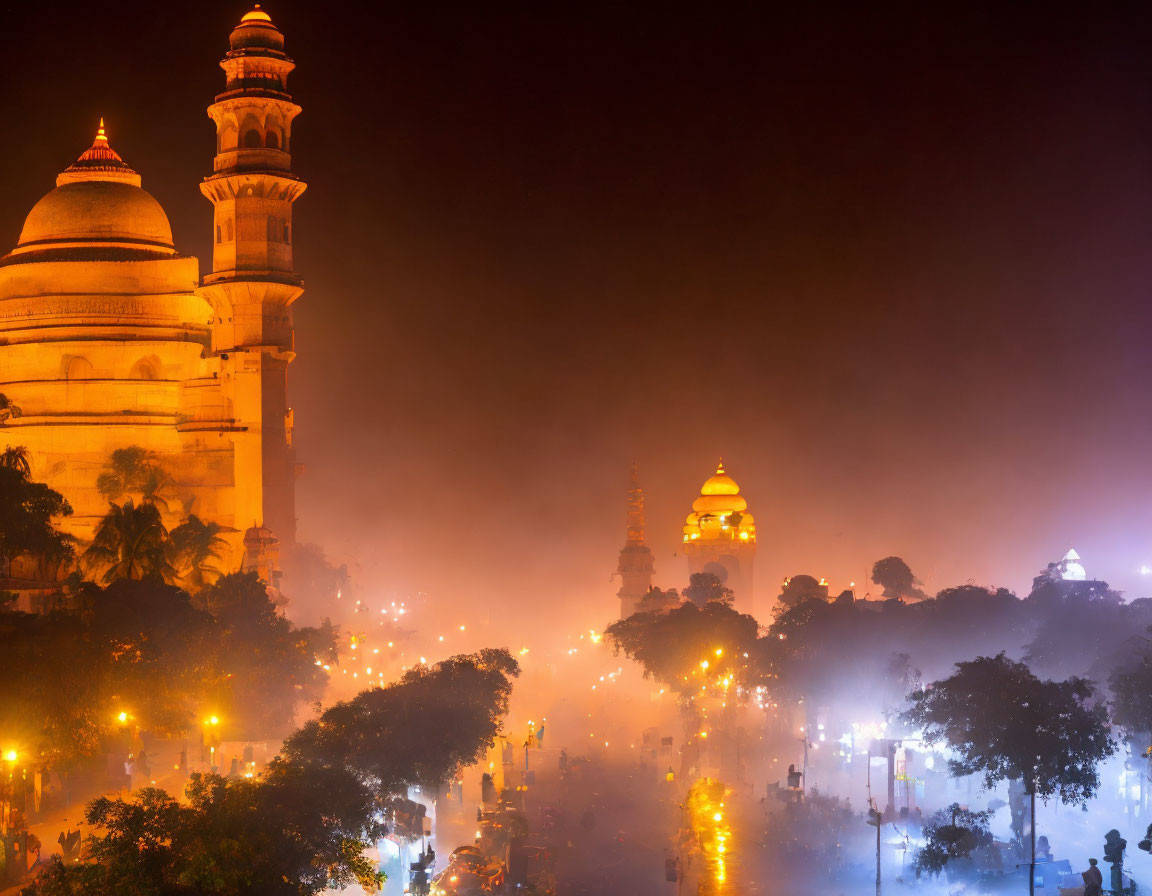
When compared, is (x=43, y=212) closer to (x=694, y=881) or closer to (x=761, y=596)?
(x=694, y=881)

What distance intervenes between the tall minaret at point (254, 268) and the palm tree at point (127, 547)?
57.6 feet

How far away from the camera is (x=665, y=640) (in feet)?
234

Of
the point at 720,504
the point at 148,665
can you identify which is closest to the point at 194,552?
the point at 148,665

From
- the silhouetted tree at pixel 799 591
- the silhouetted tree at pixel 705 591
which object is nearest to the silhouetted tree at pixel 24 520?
the silhouetted tree at pixel 705 591

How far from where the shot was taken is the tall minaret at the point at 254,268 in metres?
69.2

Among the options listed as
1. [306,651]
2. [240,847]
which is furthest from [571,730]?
[240,847]

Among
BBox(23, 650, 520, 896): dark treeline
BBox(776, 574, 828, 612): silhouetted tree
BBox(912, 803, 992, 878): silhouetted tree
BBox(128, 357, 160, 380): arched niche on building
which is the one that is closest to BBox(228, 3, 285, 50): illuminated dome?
BBox(128, 357, 160, 380): arched niche on building

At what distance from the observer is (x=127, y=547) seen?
51219mm

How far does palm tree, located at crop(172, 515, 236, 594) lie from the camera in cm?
5925

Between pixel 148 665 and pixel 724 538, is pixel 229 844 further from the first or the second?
pixel 724 538

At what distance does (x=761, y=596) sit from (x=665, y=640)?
6837 centimetres

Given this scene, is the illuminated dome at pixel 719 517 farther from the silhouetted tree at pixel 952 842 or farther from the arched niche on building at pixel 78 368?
the silhouetted tree at pixel 952 842

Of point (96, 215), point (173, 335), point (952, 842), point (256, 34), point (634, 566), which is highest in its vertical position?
point (256, 34)

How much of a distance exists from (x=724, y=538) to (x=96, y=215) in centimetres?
6068
